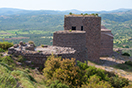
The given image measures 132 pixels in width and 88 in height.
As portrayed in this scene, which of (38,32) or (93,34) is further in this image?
(38,32)

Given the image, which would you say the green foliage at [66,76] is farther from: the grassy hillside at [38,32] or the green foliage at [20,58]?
the grassy hillside at [38,32]

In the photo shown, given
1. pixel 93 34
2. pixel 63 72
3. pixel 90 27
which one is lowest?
pixel 63 72

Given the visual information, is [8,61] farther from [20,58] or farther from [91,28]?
[91,28]

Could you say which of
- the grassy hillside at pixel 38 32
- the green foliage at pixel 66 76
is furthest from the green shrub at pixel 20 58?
the grassy hillside at pixel 38 32

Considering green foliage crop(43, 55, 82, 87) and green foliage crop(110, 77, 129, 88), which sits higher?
green foliage crop(43, 55, 82, 87)

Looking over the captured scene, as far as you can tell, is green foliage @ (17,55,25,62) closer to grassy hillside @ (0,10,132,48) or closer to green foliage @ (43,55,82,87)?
green foliage @ (43,55,82,87)

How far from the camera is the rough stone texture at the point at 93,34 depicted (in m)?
23.8

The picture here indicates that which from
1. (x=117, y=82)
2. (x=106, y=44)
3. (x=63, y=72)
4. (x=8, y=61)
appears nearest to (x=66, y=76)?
(x=63, y=72)

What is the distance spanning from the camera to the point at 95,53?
2492 cm

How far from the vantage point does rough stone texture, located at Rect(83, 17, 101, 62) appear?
23797mm

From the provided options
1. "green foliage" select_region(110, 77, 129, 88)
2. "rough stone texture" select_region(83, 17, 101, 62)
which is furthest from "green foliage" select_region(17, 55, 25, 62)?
"rough stone texture" select_region(83, 17, 101, 62)

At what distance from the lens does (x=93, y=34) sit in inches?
957

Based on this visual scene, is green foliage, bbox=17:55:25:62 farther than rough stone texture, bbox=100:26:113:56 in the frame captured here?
No

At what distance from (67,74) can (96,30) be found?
48.1ft
